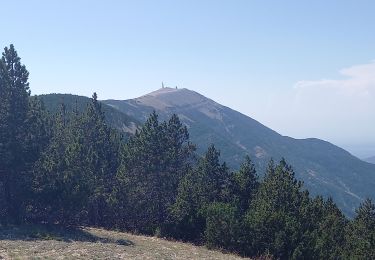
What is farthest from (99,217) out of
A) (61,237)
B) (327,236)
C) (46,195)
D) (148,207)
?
(327,236)

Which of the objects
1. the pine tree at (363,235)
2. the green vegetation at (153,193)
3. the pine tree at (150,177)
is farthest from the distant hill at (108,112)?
the pine tree at (363,235)

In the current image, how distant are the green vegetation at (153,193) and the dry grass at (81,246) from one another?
52.8 inches

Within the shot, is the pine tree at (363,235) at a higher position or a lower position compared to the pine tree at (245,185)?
lower

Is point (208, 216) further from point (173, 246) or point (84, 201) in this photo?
point (84, 201)

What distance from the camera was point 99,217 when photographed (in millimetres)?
58156

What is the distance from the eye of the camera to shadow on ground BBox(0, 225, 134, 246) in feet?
130

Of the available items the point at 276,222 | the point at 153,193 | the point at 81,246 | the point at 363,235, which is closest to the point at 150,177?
the point at 153,193

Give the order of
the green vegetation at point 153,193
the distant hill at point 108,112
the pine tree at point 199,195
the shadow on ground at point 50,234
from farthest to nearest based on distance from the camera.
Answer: the distant hill at point 108,112
the pine tree at point 199,195
the green vegetation at point 153,193
the shadow on ground at point 50,234

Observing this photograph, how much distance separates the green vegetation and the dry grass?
134 centimetres

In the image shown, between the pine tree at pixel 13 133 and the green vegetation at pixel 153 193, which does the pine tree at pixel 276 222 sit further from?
the pine tree at pixel 13 133

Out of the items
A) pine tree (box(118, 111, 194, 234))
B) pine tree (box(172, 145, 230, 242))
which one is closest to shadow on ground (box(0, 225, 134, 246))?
pine tree (box(118, 111, 194, 234))

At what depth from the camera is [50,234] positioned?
41875mm

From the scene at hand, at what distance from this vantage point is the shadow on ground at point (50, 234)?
1558 inches

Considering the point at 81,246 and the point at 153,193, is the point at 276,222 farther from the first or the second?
the point at 81,246
